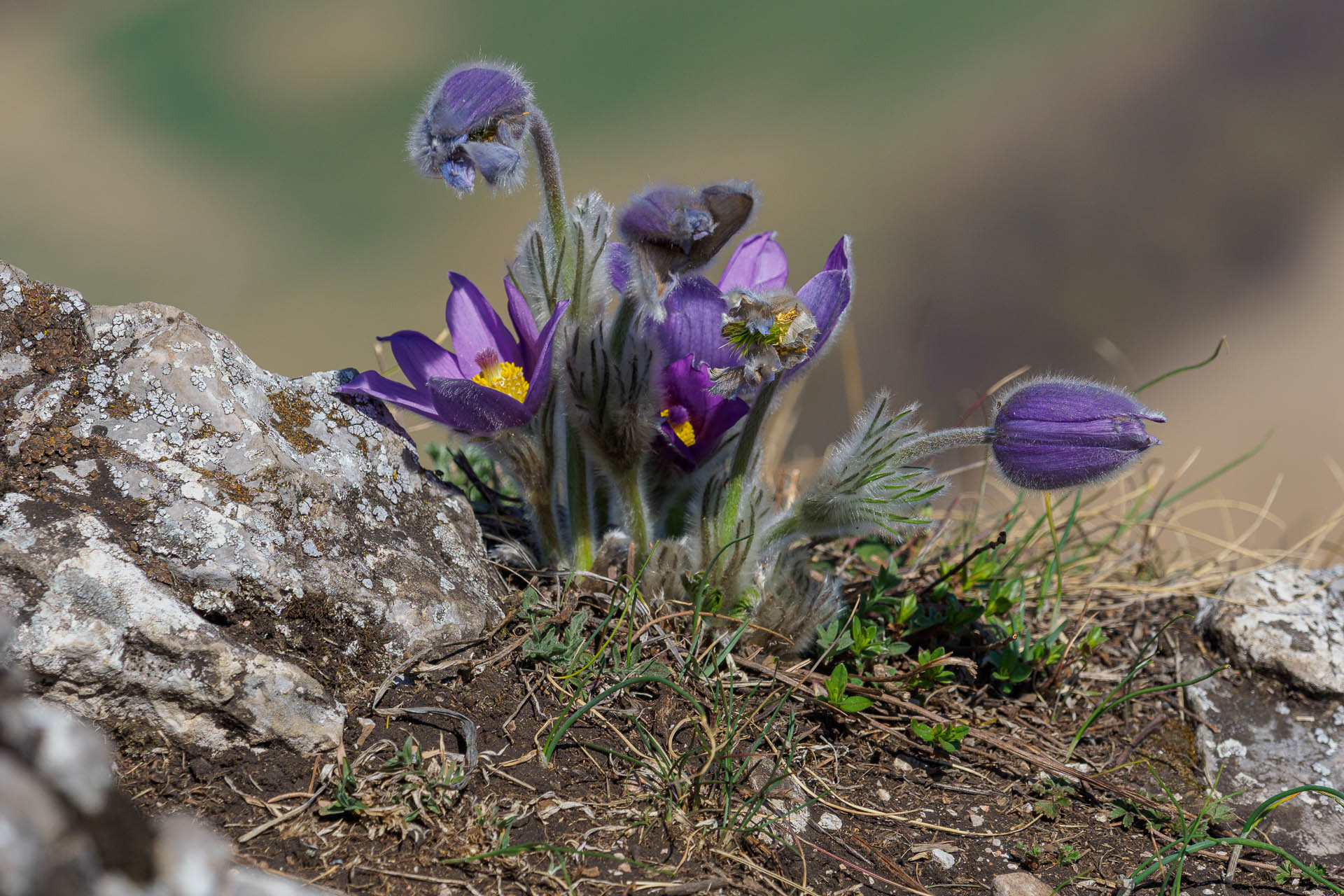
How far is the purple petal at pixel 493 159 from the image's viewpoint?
1852mm

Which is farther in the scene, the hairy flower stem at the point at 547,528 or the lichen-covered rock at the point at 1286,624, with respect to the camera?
the lichen-covered rock at the point at 1286,624

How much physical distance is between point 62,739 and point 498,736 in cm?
98

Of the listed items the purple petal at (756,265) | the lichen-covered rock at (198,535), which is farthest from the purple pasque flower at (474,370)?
the purple petal at (756,265)

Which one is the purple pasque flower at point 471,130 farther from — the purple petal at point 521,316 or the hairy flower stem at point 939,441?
the hairy flower stem at point 939,441

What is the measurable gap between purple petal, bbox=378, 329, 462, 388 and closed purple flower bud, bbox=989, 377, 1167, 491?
3.93 ft

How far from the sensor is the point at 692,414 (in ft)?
7.24

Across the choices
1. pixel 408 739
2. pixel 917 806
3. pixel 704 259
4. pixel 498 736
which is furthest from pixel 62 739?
pixel 917 806

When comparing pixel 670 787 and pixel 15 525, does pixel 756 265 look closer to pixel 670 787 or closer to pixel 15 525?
pixel 670 787

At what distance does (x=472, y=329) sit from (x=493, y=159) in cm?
48

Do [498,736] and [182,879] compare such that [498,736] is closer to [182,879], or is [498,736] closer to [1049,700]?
[182,879]

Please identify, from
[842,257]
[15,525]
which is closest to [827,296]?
[842,257]

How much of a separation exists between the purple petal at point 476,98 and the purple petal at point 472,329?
16.6 inches

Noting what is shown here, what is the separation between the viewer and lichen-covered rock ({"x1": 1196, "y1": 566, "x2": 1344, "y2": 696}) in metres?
2.40

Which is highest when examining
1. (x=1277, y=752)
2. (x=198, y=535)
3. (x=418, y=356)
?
(x=418, y=356)
